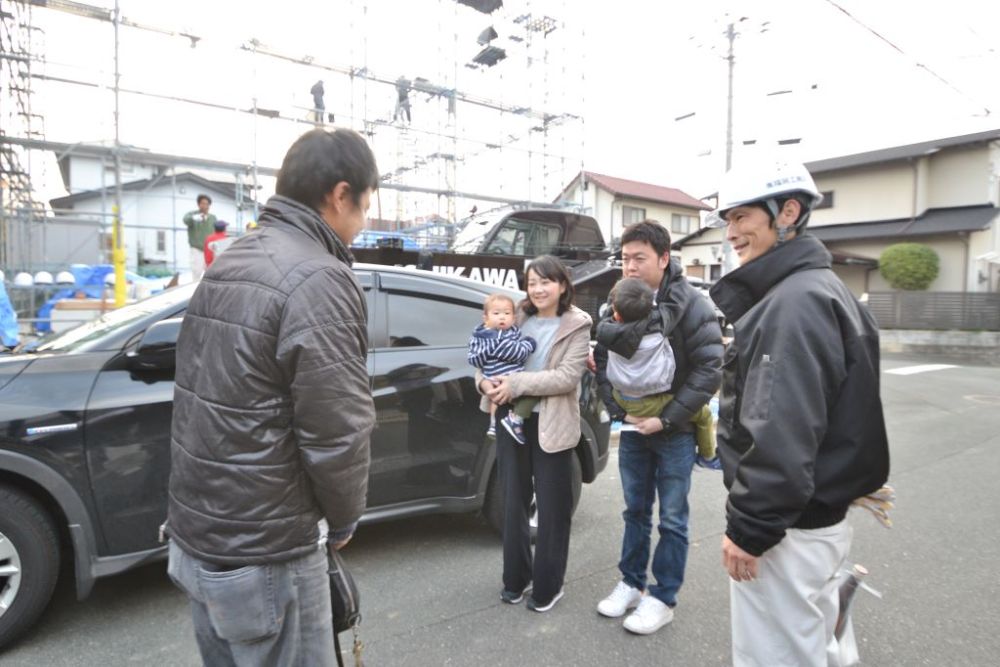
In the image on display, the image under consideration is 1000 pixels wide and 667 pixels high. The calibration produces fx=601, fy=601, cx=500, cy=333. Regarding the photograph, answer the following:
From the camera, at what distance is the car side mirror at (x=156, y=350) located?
2.72 meters

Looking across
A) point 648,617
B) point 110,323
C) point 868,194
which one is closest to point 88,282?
point 110,323

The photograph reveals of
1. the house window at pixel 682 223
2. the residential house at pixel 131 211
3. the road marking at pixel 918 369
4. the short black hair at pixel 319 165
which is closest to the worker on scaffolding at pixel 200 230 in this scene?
the residential house at pixel 131 211

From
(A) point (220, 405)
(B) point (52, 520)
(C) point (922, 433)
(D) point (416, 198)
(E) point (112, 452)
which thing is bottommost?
(C) point (922, 433)

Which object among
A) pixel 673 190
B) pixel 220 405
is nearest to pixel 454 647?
pixel 220 405

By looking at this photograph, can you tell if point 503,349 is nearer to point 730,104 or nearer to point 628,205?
point 730,104

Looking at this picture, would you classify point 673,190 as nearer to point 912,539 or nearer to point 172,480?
point 912,539

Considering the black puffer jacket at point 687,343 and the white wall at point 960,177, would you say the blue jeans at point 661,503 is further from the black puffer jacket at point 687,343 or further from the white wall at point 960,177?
the white wall at point 960,177

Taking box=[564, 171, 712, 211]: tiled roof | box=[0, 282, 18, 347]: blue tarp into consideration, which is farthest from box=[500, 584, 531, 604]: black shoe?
box=[564, 171, 712, 211]: tiled roof

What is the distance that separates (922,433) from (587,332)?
6.49m

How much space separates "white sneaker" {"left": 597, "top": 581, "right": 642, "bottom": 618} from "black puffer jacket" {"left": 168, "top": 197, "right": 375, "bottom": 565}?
6.41ft

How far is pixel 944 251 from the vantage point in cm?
2069

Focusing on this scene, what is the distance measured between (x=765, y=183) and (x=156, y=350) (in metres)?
2.58

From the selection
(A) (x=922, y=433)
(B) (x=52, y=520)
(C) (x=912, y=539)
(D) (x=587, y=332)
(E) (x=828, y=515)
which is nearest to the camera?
(E) (x=828, y=515)

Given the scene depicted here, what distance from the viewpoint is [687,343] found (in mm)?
2906
